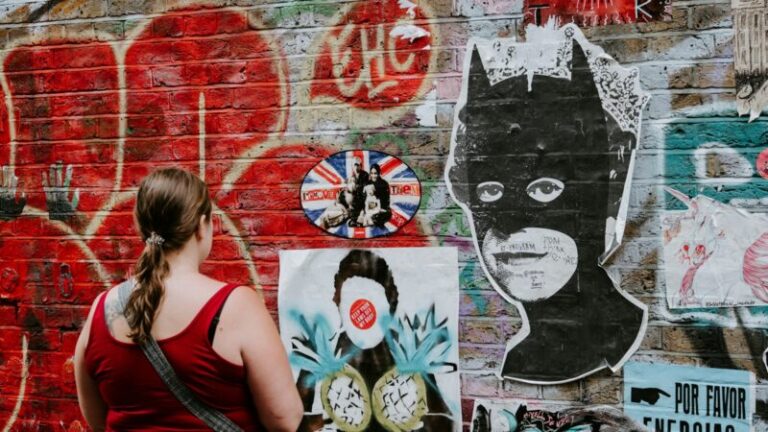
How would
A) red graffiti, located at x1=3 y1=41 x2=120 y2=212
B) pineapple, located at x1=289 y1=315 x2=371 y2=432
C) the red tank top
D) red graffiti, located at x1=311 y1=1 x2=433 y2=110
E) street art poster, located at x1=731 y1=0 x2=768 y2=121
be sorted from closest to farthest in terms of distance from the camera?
the red tank top
street art poster, located at x1=731 y1=0 x2=768 y2=121
red graffiti, located at x1=311 y1=1 x2=433 y2=110
pineapple, located at x1=289 y1=315 x2=371 y2=432
red graffiti, located at x1=3 y1=41 x2=120 y2=212

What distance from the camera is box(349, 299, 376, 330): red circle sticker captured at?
A: 10.7 ft

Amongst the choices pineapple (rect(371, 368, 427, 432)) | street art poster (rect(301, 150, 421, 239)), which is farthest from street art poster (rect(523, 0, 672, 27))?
pineapple (rect(371, 368, 427, 432))

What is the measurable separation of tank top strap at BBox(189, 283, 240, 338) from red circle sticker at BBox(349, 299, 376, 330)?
4.01 ft

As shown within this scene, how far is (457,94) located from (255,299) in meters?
1.42

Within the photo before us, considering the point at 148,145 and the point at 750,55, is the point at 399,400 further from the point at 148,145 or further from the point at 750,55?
the point at 750,55

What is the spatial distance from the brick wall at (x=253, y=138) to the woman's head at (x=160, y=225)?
1.18 m

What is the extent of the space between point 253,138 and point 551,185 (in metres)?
1.29

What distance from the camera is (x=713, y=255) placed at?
297 centimetres

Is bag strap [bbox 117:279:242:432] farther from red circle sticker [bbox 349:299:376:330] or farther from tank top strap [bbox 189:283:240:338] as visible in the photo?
red circle sticker [bbox 349:299:376:330]

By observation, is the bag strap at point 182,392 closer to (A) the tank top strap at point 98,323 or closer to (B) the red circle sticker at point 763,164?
(A) the tank top strap at point 98,323

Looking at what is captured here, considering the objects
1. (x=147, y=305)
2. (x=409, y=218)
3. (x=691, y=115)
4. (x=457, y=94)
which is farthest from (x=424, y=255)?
(x=147, y=305)

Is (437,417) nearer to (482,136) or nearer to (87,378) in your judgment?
(482,136)

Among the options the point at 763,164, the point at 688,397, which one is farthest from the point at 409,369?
the point at 763,164

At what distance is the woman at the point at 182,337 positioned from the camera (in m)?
2.07
